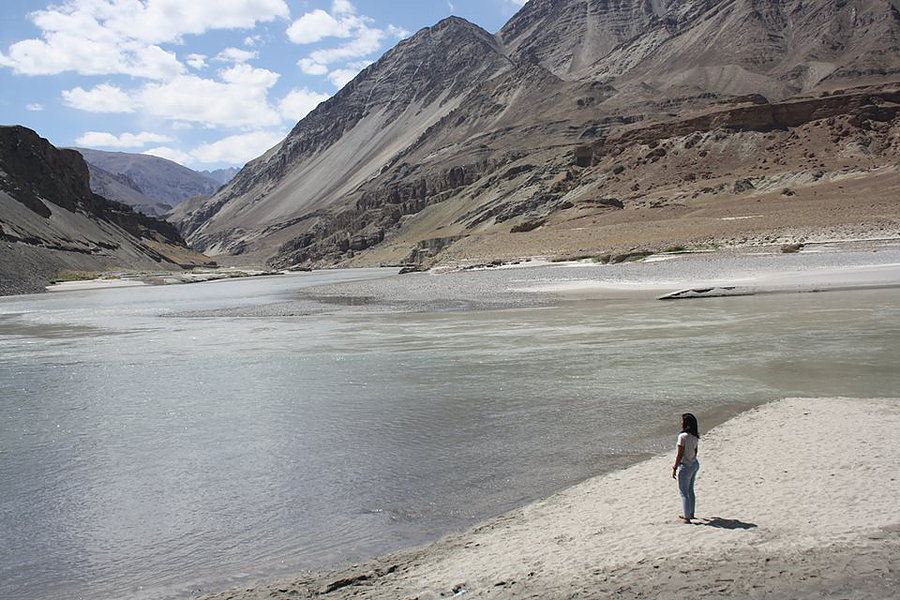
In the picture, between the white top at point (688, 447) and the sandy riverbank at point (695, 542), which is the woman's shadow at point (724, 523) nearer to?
the sandy riverbank at point (695, 542)

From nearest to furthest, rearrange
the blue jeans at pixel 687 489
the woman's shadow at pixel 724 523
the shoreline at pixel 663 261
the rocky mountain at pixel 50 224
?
1. the woman's shadow at pixel 724 523
2. the blue jeans at pixel 687 489
3. the shoreline at pixel 663 261
4. the rocky mountain at pixel 50 224

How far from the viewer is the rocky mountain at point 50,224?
83188 mm

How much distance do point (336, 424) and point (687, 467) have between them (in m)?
7.64

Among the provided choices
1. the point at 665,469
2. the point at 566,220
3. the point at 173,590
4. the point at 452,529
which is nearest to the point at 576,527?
the point at 452,529

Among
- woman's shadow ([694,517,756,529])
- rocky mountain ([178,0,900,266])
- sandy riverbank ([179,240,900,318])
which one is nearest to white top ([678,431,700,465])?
woman's shadow ([694,517,756,529])

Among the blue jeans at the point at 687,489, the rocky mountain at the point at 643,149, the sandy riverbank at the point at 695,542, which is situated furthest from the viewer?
the rocky mountain at the point at 643,149

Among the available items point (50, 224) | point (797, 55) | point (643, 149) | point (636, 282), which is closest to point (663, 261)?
point (636, 282)

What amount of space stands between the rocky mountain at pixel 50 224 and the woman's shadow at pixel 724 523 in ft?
270

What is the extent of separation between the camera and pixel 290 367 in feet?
66.0

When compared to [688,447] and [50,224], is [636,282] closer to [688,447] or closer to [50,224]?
[688,447]

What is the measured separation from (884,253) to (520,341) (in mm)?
30504

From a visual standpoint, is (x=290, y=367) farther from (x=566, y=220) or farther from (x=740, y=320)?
(x=566, y=220)

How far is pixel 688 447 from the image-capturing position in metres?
7.55

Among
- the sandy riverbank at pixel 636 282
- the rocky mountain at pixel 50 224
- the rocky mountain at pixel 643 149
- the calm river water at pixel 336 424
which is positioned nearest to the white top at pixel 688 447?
the calm river water at pixel 336 424
